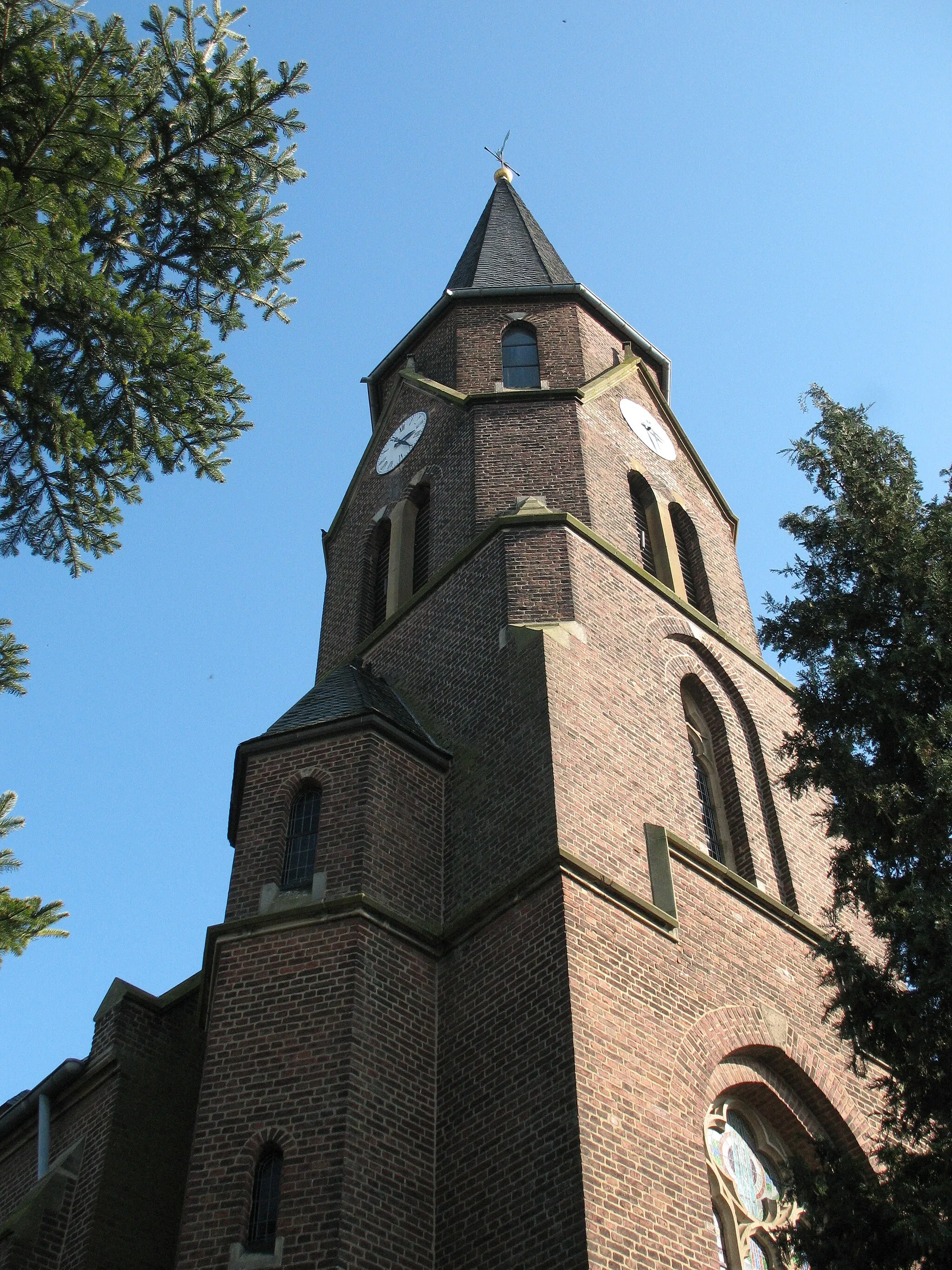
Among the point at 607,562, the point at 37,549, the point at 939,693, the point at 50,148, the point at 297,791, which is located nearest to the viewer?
the point at 50,148

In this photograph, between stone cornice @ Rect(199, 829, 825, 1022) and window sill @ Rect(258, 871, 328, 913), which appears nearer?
stone cornice @ Rect(199, 829, 825, 1022)

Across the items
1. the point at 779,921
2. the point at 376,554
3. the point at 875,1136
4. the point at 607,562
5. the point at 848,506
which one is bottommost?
the point at 875,1136

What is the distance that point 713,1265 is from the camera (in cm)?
993

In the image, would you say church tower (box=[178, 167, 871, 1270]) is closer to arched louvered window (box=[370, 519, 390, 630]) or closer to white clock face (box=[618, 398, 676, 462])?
arched louvered window (box=[370, 519, 390, 630])

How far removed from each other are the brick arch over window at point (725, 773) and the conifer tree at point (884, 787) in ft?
13.7

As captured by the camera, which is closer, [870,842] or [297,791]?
[870,842]

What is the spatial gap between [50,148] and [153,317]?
1.39 meters

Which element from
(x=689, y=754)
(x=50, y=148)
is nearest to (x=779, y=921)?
(x=689, y=754)

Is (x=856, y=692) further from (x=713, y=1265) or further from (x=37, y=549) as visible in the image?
(x=37, y=549)

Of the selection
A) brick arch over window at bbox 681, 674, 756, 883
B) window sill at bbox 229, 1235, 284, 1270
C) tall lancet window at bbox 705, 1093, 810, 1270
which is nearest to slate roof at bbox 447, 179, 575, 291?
brick arch over window at bbox 681, 674, 756, 883

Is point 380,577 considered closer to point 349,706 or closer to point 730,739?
point 349,706

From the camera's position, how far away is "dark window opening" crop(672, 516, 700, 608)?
19388 mm

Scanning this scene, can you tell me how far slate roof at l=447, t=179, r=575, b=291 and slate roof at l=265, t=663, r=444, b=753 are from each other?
33.4ft

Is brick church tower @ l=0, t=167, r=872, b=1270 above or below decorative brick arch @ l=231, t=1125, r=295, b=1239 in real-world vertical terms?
above
